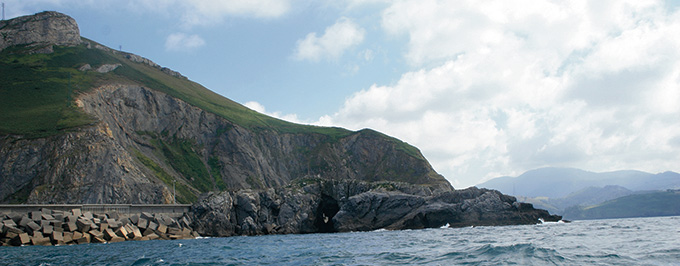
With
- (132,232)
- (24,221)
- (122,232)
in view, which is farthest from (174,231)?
(24,221)

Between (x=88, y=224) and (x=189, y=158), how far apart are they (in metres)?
81.1

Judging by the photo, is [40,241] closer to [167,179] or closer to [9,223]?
[9,223]

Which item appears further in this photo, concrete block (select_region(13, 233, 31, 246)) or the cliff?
the cliff

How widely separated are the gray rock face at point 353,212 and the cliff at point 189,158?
25 centimetres

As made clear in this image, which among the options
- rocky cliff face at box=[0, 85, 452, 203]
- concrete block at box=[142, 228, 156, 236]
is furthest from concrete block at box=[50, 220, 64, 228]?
rocky cliff face at box=[0, 85, 452, 203]

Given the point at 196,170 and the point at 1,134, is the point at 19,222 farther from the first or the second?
the point at 196,170

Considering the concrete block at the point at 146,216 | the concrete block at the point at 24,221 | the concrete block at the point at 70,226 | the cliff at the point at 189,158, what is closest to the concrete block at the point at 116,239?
the concrete block at the point at 70,226

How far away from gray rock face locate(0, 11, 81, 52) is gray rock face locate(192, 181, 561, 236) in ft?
437

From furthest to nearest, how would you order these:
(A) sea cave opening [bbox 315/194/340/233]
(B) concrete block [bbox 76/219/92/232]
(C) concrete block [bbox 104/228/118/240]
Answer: (A) sea cave opening [bbox 315/194/340/233]
(C) concrete block [bbox 104/228/118/240]
(B) concrete block [bbox 76/219/92/232]

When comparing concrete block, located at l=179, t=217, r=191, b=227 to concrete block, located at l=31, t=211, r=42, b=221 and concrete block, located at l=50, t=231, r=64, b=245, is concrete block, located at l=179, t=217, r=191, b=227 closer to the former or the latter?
concrete block, located at l=31, t=211, r=42, b=221

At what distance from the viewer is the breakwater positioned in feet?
214

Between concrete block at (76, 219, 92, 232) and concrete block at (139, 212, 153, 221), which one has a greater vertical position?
concrete block at (139, 212, 153, 221)

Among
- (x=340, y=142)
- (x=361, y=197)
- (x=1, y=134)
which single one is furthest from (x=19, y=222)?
(x=340, y=142)

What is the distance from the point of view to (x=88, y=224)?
7081cm
